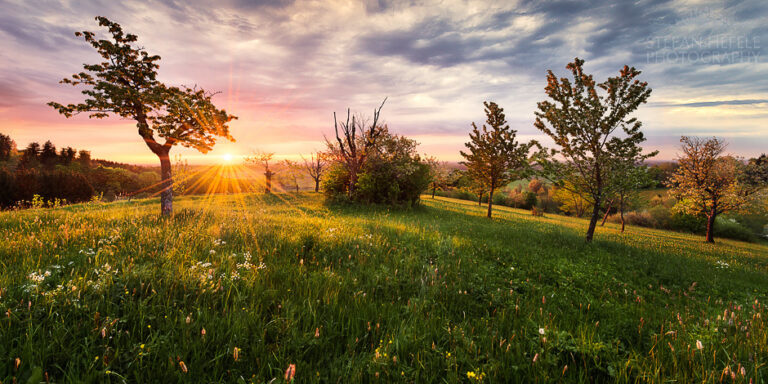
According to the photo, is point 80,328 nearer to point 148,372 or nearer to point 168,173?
point 148,372

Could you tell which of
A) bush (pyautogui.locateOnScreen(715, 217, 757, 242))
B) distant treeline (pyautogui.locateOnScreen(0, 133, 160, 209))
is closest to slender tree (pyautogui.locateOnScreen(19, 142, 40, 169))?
distant treeline (pyautogui.locateOnScreen(0, 133, 160, 209))

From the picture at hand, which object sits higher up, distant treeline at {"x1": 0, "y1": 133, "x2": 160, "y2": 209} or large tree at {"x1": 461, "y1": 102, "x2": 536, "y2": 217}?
large tree at {"x1": 461, "y1": 102, "x2": 536, "y2": 217}

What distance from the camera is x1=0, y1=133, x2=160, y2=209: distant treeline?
142 ft

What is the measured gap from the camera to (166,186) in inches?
467

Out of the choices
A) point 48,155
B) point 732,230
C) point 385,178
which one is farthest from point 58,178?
point 732,230

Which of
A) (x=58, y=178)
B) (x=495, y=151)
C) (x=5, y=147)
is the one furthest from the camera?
(x=5, y=147)

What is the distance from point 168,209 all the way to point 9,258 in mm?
7992

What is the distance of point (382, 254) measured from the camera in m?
6.55

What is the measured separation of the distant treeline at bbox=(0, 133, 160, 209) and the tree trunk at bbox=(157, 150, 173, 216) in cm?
2030

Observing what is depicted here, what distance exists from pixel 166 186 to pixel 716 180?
4213cm

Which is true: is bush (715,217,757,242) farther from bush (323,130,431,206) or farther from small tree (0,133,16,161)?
small tree (0,133,16,161)

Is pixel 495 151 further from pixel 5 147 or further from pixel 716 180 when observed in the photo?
pixel 5 147

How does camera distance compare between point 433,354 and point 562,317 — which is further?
point 562,317

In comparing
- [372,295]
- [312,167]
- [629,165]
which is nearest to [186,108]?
[372,295]
